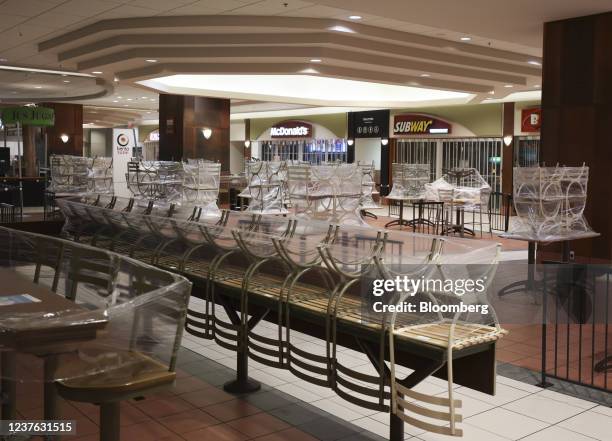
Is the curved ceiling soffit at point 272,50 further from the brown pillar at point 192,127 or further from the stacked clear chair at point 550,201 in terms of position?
the stacked clear chair at point 550,201

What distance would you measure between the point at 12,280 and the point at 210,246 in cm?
151

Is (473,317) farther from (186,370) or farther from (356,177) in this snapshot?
(356,177)

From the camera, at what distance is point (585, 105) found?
7086 mm

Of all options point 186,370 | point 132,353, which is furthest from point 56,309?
point 186,370

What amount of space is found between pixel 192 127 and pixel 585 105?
1103 cm

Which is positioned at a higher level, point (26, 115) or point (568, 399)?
point (26, 115)

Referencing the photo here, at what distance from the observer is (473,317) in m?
3.03

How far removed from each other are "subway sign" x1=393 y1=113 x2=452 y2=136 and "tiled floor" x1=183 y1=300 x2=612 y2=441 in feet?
51.6

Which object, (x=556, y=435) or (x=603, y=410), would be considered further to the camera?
(x=603, y=410)

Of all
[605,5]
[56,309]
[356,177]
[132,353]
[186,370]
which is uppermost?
[605,5]

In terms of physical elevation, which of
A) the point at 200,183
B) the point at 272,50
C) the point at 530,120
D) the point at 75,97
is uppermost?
the point at 75,97

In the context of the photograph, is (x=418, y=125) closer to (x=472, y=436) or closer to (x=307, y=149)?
(x=307, y=149)

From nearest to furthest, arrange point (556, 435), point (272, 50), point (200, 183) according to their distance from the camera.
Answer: point (556, 435), point (200, 183), point (272, 50)

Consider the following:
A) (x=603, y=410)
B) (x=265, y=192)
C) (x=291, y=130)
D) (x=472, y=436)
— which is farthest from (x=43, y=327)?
(x=291, y=130)
